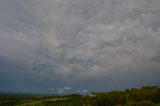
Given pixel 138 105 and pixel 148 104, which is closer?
pixel 138 105

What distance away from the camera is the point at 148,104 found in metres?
176

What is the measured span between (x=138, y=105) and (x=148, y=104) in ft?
50.6

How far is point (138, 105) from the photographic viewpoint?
538 feet
